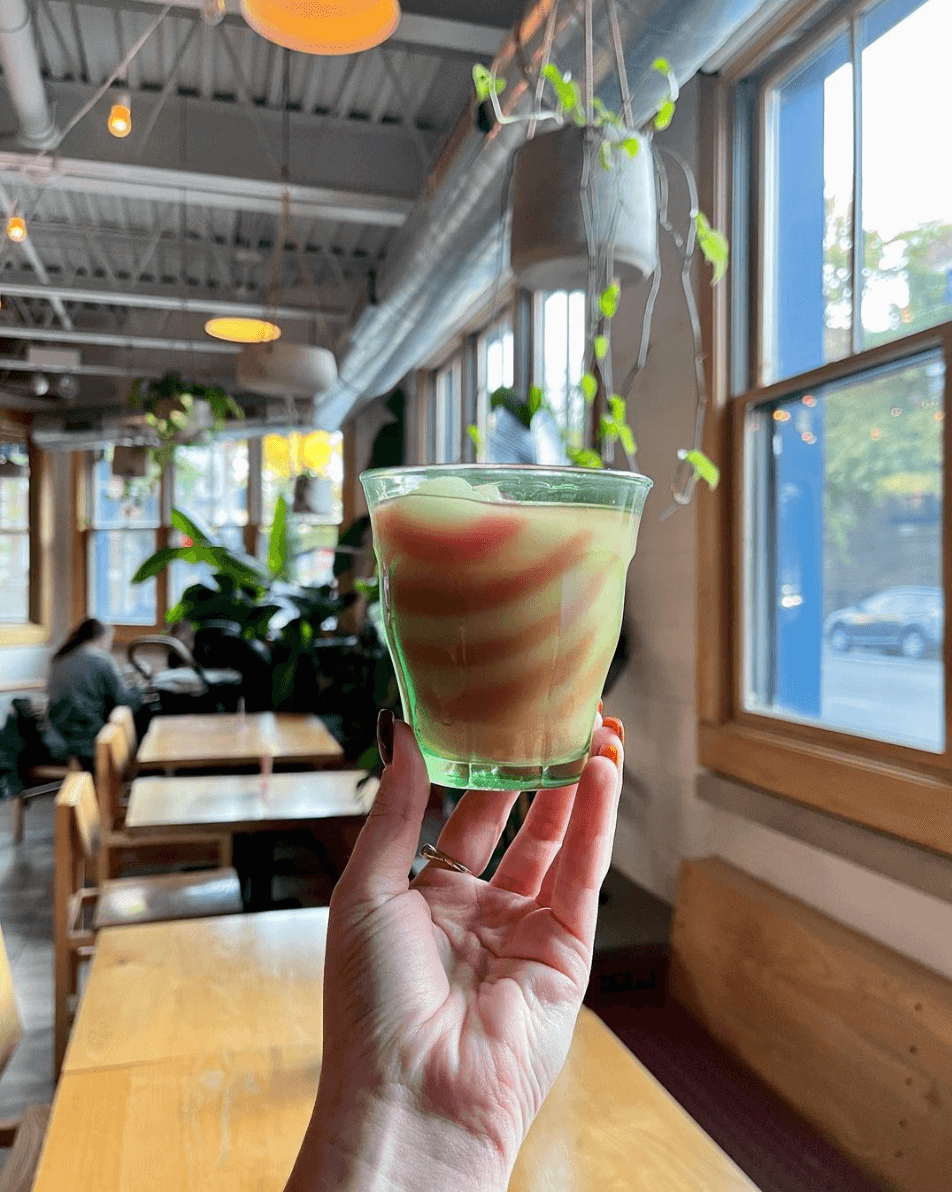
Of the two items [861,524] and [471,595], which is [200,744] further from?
[471,595]

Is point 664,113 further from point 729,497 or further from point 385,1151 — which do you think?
point 385,1151

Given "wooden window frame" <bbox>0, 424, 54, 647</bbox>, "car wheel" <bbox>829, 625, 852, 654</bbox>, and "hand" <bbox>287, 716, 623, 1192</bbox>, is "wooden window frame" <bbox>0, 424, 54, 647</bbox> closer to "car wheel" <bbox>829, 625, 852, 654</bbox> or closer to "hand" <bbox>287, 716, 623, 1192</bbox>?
"car wheel" <bbox>829, 625, 852, 654</bbox>

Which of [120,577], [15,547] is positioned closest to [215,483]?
[120,577]

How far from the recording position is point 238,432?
9.05m

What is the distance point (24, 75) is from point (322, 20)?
7.49 ft

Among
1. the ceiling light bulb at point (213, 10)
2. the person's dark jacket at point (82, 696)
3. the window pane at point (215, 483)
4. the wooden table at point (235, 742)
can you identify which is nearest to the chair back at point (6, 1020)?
the wooden table at point (235, 742)

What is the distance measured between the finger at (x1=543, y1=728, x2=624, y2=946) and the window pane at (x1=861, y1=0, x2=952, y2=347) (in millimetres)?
1796

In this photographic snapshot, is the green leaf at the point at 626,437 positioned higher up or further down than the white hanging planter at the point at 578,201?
further down

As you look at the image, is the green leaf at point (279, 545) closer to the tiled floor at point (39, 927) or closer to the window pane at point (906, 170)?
the tiled floor at point (39, 927)

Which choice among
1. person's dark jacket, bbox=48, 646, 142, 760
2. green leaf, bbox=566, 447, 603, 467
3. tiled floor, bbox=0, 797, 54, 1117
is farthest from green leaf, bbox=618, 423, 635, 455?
person's dark jacket, bbox=48, 646, 142, 760

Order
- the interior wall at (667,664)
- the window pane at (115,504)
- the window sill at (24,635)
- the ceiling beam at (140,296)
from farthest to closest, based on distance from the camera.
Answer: the window pane at (115,504) → the window sill at (24,635) → the ceiling beam at (140,296) → the interior wall at (667,664)

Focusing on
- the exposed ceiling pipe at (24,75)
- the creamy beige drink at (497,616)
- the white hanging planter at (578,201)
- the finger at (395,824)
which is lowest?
the finger at (395,824)

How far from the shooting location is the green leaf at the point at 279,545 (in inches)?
284

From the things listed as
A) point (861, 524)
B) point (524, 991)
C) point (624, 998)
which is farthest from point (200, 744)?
point (524, 991)
